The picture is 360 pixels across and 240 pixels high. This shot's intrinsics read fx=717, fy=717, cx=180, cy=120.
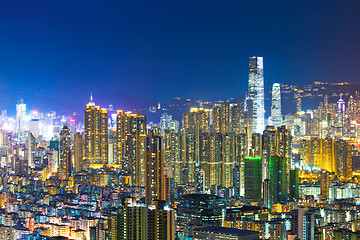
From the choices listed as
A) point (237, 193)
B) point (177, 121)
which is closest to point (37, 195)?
point (237, 193)

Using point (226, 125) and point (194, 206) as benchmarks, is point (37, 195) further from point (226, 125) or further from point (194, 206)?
point (226, 125)

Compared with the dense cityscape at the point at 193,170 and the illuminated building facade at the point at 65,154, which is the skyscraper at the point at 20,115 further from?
the illuminated building facade at the point at 65,154

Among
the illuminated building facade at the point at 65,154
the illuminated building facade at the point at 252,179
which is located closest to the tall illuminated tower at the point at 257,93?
the illuminated building facade at the point at 252,179

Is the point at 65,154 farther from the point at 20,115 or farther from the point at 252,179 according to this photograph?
the point at 252,179

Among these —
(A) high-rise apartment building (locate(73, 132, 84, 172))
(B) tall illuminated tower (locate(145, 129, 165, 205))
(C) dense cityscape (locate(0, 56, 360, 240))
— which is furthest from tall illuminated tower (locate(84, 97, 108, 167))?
(B) tall illuminated tower (locate(145, 129, 165, 205))

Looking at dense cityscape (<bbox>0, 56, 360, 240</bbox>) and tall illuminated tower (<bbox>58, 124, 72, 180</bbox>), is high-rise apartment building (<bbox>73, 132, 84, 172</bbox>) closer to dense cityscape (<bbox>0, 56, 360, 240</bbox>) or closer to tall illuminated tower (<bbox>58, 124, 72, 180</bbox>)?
dense cityscape (<bbox>0, 56, 360, 240</bbox>)

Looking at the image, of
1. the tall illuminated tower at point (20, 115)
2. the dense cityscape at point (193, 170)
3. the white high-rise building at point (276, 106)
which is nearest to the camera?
the dense cityscape at point (193, 170)
